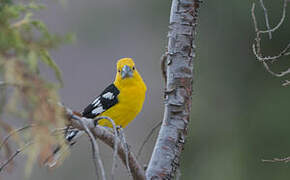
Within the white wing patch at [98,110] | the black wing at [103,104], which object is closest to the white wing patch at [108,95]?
the black wing at [103,104]

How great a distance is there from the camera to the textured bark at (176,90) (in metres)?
2.67

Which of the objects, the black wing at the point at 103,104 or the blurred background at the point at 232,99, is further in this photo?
the blurred background at the point at 232,99

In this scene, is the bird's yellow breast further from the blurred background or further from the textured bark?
the blurred background

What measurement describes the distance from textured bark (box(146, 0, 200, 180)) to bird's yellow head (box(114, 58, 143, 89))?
1357 mm

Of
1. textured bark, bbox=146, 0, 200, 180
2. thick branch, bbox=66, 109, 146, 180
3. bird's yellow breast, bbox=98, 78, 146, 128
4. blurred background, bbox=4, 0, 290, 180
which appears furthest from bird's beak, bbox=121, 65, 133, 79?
blurred background, bbox=4, 0, 290, 180

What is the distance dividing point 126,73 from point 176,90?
140 cm

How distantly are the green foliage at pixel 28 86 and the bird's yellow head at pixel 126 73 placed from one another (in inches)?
102

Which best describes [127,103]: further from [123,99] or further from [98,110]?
[98,110]

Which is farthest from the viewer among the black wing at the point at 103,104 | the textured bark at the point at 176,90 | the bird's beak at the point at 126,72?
the black wing at the point at 103,104

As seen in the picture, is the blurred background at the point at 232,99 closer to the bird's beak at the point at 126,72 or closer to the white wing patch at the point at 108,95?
the white wing patch at the point at 108,95

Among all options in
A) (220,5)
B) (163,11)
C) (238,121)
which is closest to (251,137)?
(238,121)

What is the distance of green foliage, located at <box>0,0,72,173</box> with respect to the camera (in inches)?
51.7

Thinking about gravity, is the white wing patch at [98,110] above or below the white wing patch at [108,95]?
below

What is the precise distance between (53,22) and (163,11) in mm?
3461
